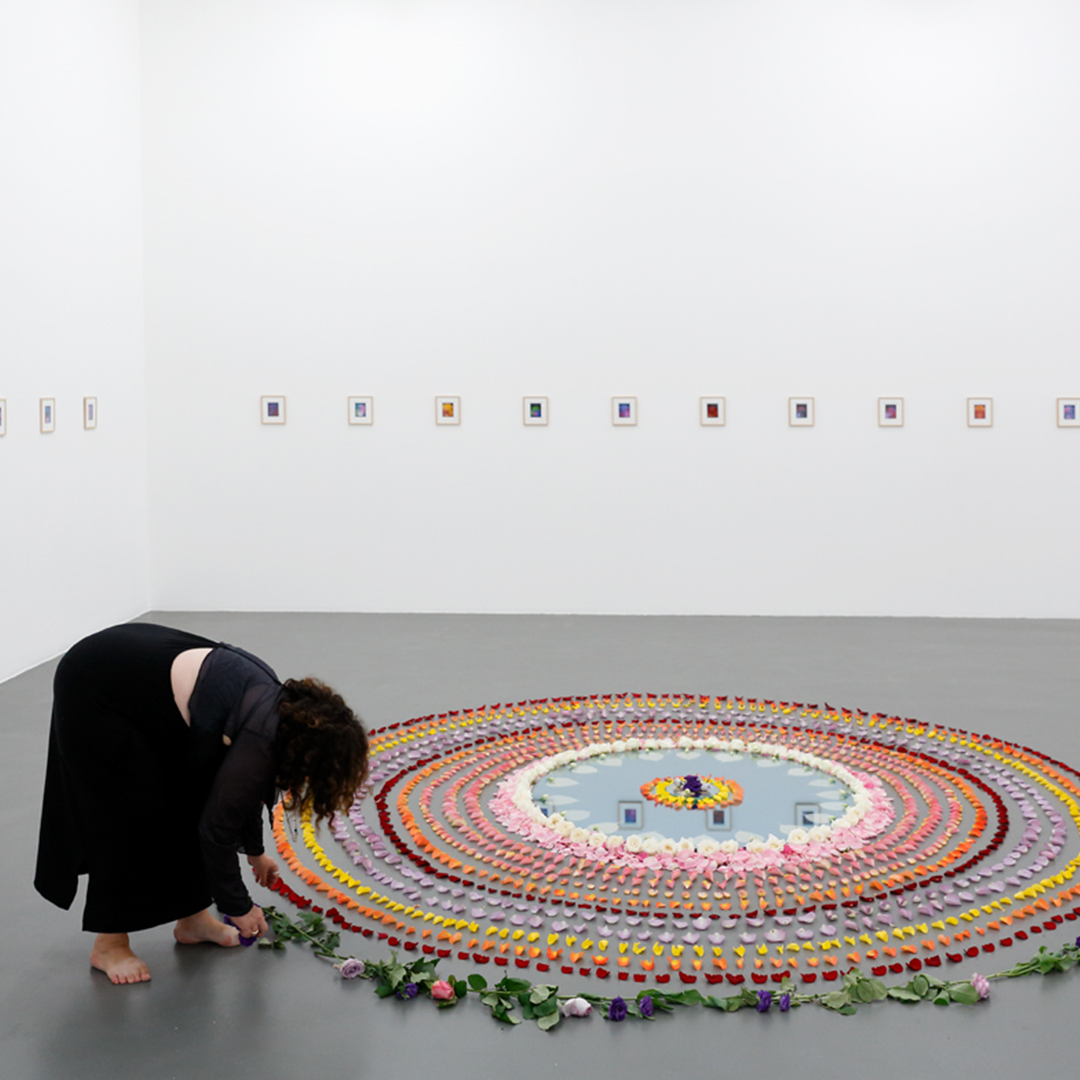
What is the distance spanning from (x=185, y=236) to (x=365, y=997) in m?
7.04

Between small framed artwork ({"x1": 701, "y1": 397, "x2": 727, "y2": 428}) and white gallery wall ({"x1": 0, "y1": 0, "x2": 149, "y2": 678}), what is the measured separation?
4225 millimetres

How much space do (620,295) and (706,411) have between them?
107 centimetres

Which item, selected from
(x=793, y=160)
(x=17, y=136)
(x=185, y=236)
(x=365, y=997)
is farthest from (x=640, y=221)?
(x=365, y=997)

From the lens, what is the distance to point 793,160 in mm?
8906

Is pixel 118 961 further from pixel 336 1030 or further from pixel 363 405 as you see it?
pixel 363 405

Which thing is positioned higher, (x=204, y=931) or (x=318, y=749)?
(x=318, y=749)

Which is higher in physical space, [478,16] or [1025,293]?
[478,16]

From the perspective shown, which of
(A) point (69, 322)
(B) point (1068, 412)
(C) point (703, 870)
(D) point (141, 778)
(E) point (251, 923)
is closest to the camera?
(D) point (141, 778)

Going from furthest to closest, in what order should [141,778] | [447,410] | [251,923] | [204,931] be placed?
1. [447,410]
2. [204,931]
3. [251,923]
4. [141,778]

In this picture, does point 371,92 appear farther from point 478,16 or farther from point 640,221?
point 640,221

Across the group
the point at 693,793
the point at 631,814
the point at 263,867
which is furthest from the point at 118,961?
the point at 693,793

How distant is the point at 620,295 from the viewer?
9016 millimetres

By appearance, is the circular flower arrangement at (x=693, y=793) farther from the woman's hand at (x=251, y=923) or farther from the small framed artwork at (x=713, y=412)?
the small framed artwork at (x=713, y=412)

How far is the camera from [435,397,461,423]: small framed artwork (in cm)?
912
